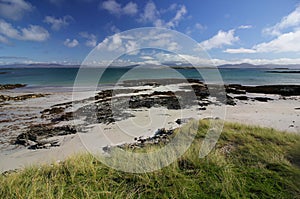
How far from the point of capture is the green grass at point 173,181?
86.8 inches

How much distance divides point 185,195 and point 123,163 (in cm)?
114

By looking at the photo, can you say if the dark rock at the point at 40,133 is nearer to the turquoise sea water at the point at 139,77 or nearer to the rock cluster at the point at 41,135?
the rock cluster at the point at 41,135

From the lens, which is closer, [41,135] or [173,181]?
[173,181]

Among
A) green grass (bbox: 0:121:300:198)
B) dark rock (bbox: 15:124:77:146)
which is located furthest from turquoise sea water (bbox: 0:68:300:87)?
green grass (bbox: 0:121:300:198)

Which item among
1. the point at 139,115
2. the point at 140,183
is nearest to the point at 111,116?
the point at 139,115

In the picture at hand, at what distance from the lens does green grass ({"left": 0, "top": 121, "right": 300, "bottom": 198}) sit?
2.21 metres

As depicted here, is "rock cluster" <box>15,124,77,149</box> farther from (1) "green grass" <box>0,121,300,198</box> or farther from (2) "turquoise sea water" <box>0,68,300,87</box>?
(2) "turquoise sea water" <box>0,68,300,87</box>

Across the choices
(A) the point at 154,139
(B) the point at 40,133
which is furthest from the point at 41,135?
(A) the point at 154,139

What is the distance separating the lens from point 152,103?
1209cm

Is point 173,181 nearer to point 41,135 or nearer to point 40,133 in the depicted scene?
point 41,135

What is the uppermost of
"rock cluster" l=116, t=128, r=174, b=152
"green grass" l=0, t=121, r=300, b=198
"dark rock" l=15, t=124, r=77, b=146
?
"green grass" l=0, t=121, r=300, b=198

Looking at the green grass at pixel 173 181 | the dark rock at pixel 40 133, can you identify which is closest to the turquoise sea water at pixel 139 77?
the dark rock at pixel 40 133

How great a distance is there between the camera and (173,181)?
2455 millimetres

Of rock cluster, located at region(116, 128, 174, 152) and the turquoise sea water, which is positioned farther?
the turquoise sea water
